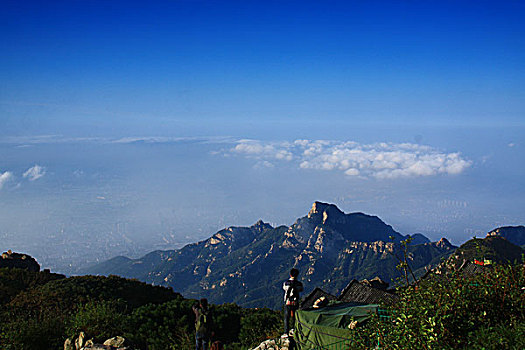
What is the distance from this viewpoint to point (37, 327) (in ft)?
59.1

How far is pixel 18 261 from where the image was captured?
4594 cm

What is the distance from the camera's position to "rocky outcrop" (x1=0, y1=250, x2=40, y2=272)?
148ft

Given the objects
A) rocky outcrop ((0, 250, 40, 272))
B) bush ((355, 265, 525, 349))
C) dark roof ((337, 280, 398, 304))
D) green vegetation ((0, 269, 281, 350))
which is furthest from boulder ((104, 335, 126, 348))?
rocky outcrop ((0, 250, 40, 272))

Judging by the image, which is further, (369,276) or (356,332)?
(369,276)

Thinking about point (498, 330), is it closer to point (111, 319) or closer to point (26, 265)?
point (111, 319)

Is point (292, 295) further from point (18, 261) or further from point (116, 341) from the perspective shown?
point (18, 261)

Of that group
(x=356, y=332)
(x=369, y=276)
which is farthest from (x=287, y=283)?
(x=369, y=276)

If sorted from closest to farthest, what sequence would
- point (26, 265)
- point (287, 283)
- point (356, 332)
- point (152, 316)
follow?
point (356, 332), point (287, 283), point (152, 316), point (26, 265)

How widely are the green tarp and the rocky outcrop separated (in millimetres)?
40148

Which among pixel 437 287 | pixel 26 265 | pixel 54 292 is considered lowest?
pixel 26 265

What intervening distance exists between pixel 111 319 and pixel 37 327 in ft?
9.96

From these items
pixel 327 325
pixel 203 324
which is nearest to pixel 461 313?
pixel 327 325

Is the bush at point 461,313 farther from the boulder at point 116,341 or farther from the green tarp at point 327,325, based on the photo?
the boulder at point 116,341

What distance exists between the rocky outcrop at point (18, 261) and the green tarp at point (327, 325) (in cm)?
4015
